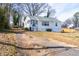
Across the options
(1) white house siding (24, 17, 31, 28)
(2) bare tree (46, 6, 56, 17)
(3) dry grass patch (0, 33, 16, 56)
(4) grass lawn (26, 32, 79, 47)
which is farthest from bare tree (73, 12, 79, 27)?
(3) dry grass patch (0, 33, 16, 56)

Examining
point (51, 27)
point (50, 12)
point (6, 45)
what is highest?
point (50, 12)

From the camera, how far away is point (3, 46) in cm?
196

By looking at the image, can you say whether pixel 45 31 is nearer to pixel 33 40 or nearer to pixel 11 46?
pixel 33 40

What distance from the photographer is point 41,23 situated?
1.92 metres

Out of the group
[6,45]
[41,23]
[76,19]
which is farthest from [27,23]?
[76,19]

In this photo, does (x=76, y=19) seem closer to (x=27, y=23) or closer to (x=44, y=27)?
(x=44, y=27)

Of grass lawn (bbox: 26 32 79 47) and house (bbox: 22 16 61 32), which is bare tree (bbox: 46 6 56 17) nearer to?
house (bbox: 22 16 61 32)

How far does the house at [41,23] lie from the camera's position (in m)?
1.91

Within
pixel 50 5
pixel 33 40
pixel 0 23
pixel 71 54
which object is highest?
pixel 50 5

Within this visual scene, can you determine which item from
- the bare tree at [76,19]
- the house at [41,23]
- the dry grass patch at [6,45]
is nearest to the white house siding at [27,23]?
the house at [41,23]

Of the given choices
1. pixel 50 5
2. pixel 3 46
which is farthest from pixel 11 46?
pixel 50 5

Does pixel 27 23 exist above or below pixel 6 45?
above

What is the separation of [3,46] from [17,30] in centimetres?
19

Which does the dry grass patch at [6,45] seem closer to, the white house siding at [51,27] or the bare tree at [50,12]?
the white house siding at [51,27]
